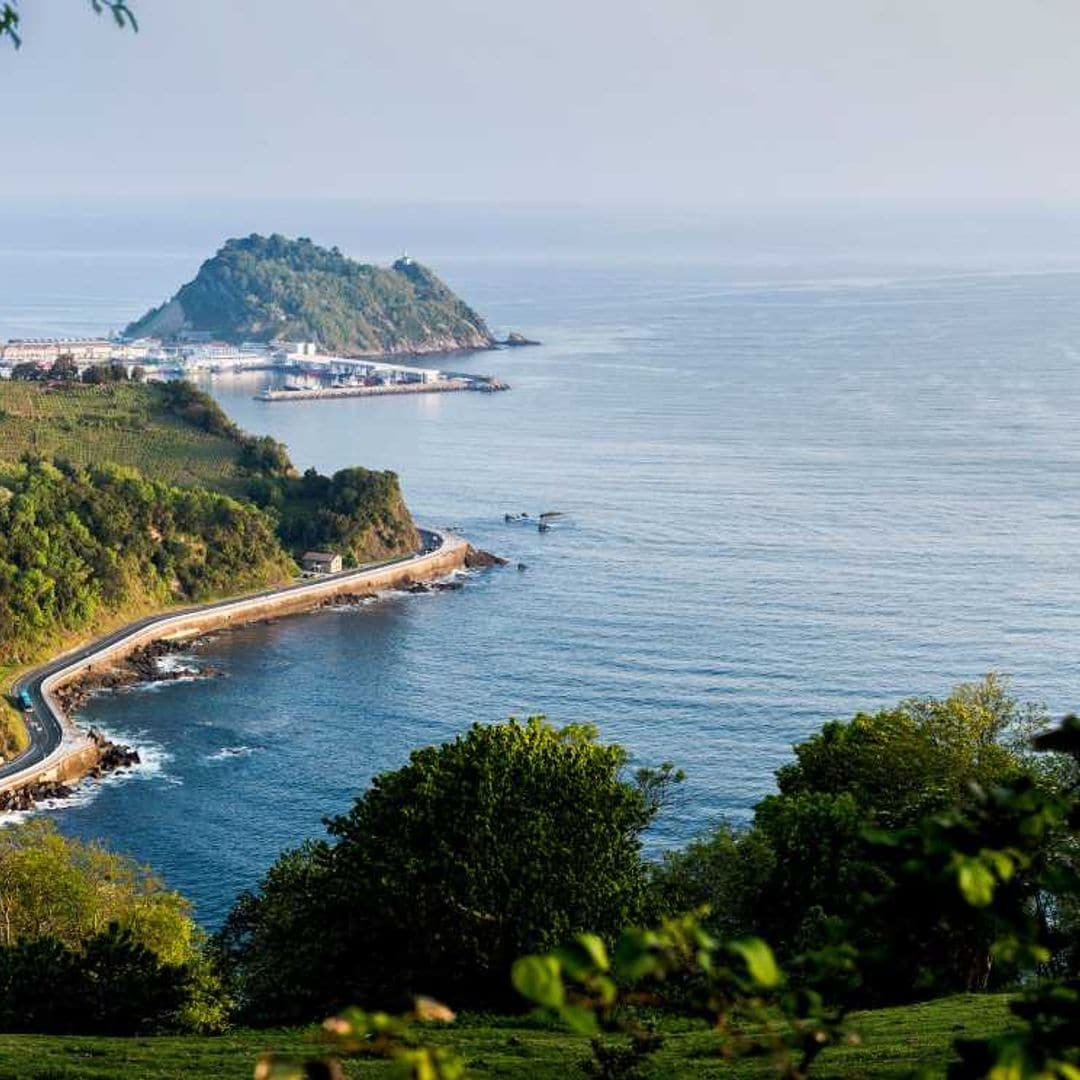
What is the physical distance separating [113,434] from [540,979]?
371 feet

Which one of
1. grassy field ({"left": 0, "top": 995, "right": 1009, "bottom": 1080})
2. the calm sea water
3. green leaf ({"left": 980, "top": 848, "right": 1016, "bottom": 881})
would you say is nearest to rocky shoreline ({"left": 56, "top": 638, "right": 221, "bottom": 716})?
the calm sea water

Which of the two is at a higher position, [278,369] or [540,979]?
[278,369]

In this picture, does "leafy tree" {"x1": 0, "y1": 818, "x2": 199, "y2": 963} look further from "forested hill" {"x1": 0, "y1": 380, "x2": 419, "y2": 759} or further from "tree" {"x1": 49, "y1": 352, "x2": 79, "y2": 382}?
"tree" {"x1": 49, "y1": 352, "x2": 79, "y2": 382}

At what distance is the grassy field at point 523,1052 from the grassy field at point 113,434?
84.4 meters

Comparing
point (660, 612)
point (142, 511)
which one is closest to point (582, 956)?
point (660, 612)

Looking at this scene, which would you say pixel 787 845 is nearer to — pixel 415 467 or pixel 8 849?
pixel 8 849

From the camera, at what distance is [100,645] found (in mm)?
78938

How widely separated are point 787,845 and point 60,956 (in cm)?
1331

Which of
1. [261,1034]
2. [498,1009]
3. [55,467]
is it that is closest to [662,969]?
[261,1034]

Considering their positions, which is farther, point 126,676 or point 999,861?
point 126,676

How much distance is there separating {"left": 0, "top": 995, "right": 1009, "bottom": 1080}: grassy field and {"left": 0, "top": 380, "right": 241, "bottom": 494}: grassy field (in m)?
84.4

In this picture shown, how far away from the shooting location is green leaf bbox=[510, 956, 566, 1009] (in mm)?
5048

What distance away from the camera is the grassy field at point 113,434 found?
10844 centimetres

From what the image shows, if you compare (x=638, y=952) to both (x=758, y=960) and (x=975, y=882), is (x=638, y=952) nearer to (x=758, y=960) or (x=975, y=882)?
(x=758, y=960)
